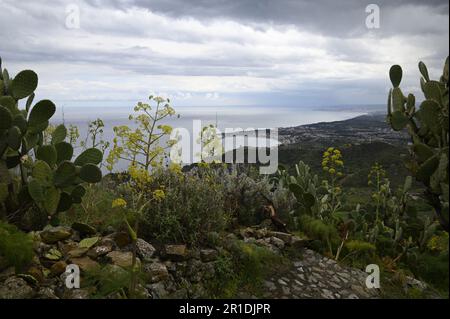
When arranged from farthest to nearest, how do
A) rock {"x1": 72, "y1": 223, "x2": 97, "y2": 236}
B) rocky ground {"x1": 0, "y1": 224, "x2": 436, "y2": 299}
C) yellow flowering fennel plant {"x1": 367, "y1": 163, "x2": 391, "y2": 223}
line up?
yellow flowering fennel plant {"x1": 367, "y1": 163, "x2": 391, "y2": 223} < rock {"x1": 72, "y1": 223, "x2": 97, "y2": 236} < rocky ground {"x1": 0, "y1": 224, "x2": 436, "y2": 299}

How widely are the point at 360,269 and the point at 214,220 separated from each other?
181cm

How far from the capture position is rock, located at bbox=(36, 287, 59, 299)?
3669 millimetres

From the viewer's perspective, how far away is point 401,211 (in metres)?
5.84

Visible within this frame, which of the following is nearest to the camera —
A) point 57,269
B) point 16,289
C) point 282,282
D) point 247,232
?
point 16,289

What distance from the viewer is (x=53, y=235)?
4.46 metres

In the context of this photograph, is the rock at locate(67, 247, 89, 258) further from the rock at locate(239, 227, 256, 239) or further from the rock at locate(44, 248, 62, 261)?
the rock at locate(239, 227, 256, 239)

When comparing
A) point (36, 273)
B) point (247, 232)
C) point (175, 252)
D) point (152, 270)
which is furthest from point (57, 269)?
point (247, 232)

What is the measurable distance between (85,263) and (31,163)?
1.58 meters

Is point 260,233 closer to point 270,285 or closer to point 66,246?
point 270,285

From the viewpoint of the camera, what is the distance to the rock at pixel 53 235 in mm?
4430

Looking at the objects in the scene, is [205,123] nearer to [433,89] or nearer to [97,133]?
[97,133]

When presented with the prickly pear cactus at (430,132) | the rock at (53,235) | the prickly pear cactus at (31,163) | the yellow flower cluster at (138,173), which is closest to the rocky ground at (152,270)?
the rock at (53,235)

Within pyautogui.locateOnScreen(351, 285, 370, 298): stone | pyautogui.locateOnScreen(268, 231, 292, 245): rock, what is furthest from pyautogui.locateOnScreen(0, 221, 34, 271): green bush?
pyautogui.locateOnScreen(351, 285, 370, 298): stone
